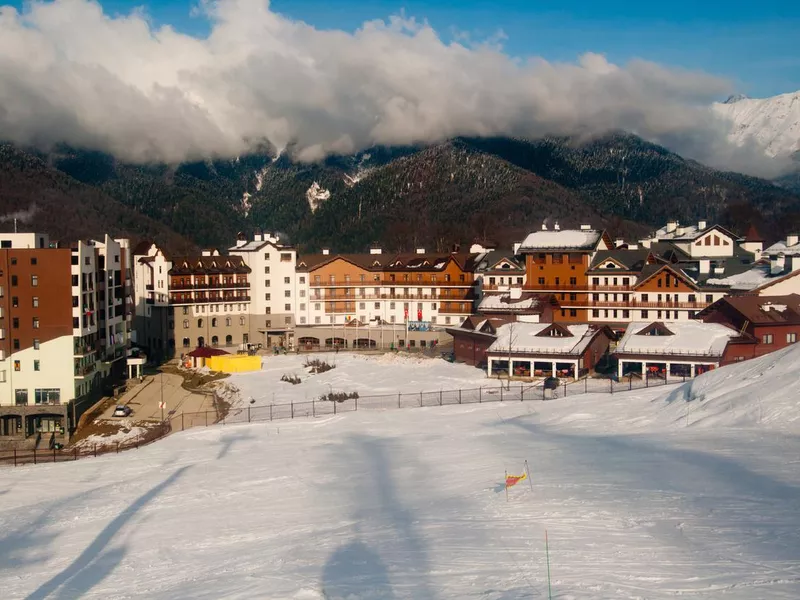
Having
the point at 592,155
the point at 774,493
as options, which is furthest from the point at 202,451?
the point at 592,155

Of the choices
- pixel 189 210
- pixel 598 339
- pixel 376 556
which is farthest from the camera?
pixel 189 210

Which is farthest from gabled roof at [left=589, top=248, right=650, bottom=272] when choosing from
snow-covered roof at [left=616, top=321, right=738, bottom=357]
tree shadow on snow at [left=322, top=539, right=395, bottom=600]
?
tree shadow on snow at [left=322, top=539, right=395, bottom=600]

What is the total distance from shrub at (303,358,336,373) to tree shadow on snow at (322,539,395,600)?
37318mm

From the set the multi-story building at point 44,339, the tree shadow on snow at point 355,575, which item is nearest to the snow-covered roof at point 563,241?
the multi-story building at point 44,339

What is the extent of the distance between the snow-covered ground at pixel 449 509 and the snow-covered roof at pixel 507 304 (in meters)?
24.3

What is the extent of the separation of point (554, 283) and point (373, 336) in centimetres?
1710

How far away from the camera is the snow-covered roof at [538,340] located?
48688 mm

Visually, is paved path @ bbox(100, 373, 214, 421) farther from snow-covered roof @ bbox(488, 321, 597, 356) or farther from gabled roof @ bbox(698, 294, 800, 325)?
gabled roof @ bbox(698, 294, 800, 325)

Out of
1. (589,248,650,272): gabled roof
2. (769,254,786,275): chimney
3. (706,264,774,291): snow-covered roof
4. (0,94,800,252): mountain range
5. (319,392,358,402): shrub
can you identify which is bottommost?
(319,392,358,402): shrub

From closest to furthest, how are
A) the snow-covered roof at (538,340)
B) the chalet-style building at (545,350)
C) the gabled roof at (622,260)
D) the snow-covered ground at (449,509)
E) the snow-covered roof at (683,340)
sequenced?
the snow-covered ground at (449,509) < the snow-covered roof at (683,340) < the chalet-style building at (545,350) < the snow-covered roof at (538,340) < the gabled roof at (622,260)

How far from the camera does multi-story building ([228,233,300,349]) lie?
70.6 m

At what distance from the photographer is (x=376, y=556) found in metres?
16.0

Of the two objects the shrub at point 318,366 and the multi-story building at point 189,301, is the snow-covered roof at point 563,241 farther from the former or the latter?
the multi-story building at point 189,301

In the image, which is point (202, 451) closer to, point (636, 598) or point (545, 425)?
point (545, 425)
